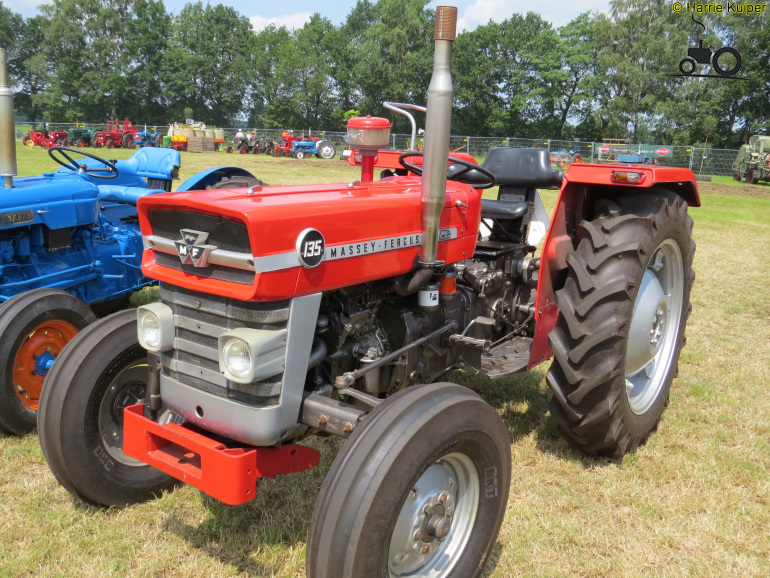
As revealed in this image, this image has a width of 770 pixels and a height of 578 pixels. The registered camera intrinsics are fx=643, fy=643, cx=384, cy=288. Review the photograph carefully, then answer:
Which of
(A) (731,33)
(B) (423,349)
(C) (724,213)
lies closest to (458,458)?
(B) (423,349)

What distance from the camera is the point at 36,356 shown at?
351 cm

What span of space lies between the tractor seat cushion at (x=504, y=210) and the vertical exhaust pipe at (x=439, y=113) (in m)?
1.50

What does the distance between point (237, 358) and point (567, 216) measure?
6.83ft

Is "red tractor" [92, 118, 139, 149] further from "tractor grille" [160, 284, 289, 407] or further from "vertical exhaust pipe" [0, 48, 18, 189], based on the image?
"tractor grille" [160, 284, 289, 407]

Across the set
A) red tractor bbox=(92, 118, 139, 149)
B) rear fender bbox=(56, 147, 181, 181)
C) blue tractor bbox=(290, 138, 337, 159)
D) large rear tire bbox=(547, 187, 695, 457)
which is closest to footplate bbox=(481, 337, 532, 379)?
large rear tire bbox=(547, 187, 695, 457)

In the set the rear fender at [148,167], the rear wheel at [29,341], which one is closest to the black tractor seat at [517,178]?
the rear wheel at [29,341]

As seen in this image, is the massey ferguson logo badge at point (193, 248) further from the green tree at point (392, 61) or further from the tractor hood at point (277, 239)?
the green tree at point (392, 61)

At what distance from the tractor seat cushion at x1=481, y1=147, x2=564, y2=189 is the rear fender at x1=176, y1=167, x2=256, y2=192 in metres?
2.17

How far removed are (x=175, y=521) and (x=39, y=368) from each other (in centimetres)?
→ 139

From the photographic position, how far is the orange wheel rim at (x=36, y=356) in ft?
11.3

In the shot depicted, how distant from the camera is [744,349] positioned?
488 cm

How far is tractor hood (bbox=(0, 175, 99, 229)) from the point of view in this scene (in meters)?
3.93

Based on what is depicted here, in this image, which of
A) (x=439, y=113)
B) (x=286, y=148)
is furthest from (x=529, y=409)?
(x=286, y=148)

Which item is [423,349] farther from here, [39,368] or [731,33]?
[731,33]
